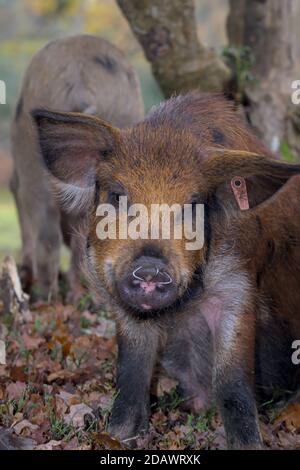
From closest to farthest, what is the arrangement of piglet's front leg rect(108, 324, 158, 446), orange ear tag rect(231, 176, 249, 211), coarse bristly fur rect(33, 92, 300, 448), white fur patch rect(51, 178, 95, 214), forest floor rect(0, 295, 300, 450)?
coarse bristly fur rect(33, 92, 300, 448) → orange ear tag rect(231, 176, 249, 211) → forest floor rect(0, 295, 300, 450) → piglet's front leg rect(108, 324, 158, 446) → white fur patch rect(51, 178, 95, 214)

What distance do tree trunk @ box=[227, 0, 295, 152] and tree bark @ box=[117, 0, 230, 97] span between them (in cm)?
46

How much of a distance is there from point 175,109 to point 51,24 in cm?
2528

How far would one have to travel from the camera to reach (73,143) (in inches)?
181

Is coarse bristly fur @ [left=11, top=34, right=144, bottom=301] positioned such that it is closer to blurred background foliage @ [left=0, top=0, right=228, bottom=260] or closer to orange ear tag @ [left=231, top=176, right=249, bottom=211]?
orange ear tag @ [left=231, top=176, right=249, bottom=211]

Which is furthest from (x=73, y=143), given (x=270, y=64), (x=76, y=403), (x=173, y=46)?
(x=270, y=64)

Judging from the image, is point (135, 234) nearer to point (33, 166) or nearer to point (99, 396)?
point (99, 396)

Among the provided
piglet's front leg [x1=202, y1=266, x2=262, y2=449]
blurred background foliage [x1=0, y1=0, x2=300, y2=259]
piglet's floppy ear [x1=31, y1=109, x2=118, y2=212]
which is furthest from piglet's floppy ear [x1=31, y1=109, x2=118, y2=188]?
blurred background foliage [x1=0, y1=0, x2=300, y2=259]

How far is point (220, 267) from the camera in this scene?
178 inches

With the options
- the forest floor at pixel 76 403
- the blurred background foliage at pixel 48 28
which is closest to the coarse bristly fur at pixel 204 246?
the forest floor at pixel 76 403

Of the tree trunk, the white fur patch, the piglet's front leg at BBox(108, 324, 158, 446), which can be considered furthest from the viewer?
the tree trunk

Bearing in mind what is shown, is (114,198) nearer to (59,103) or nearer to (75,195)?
(75,195)

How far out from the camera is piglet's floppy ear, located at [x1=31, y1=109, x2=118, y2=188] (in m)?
4.45

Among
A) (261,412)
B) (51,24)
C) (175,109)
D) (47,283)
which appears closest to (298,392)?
(261,412)

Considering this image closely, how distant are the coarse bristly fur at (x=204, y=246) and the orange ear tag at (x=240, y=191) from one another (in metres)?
0.04
